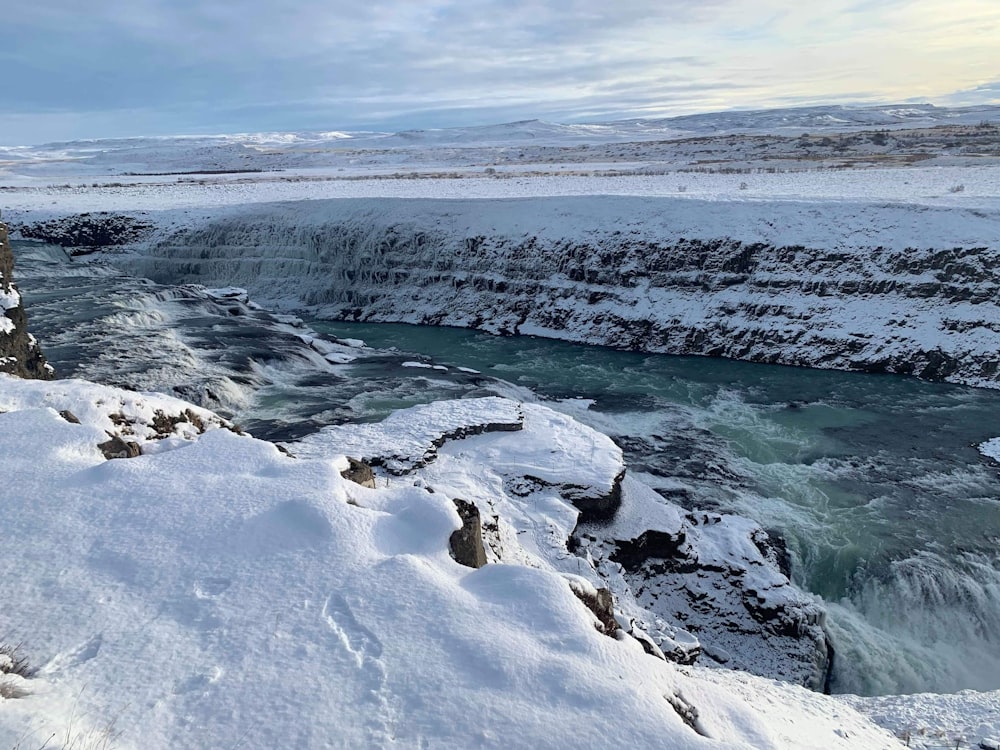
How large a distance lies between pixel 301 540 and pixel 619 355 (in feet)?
75.0

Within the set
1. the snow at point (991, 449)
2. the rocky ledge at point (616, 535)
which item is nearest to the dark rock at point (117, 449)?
the rocky ledge at point (616, 535)

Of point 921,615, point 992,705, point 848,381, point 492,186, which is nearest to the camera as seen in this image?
point 992,705

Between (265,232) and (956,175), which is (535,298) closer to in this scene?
(265,232)

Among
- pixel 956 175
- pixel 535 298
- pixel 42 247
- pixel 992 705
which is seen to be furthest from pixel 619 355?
pixel 42 247

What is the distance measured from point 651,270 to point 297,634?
2801 cm

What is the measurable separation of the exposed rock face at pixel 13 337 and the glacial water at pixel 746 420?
4.77 metres

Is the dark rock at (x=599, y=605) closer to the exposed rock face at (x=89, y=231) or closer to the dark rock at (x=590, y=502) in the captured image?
the dark rock at (x=590, y=502)

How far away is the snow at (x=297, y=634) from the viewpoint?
14.6ft

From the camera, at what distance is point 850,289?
27.5m

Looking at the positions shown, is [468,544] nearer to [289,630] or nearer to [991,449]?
[289,630]

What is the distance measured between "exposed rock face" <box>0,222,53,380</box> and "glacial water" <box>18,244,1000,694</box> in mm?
4769

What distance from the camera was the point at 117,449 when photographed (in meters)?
8.22

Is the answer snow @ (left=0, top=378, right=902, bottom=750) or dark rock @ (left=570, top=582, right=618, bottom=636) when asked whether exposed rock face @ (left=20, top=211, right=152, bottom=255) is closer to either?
snow @ (left=0, top=378, right=902, bottom=750)

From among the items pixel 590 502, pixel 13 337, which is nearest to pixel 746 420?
pixel 590 502
